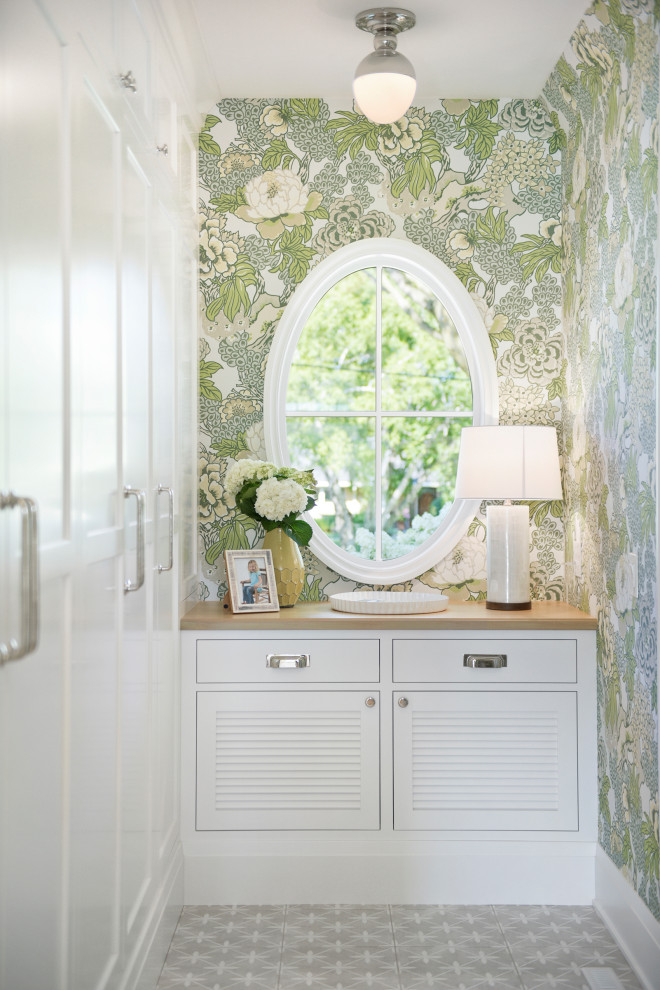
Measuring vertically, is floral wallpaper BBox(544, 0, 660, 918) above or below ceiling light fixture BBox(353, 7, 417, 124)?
below

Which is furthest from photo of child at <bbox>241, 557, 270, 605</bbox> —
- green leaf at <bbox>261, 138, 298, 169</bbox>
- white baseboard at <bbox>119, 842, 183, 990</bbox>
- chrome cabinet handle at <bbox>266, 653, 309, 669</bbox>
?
green leaf at <bbox>261, 138, 298, 169</bbox>

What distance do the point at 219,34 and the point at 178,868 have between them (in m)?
2.49

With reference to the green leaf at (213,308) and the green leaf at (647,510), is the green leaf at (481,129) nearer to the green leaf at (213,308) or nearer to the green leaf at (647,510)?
the green leaf at (213,308)

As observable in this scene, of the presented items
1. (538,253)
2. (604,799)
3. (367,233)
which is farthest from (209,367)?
(604,799)

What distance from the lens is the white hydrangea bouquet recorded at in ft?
9.82

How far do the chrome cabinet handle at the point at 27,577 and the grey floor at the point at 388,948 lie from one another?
4.79 feet

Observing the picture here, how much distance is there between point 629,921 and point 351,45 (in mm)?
2683

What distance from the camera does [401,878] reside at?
110 inches

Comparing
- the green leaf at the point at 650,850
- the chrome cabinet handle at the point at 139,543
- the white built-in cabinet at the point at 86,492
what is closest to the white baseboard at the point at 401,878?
the white built-in cabinet at the point at 86,492

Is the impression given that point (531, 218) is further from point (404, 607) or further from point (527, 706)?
point (527, 706)

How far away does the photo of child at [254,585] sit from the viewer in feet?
9.74

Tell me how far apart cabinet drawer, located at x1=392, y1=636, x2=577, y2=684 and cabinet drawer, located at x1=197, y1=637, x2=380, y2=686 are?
0.10m

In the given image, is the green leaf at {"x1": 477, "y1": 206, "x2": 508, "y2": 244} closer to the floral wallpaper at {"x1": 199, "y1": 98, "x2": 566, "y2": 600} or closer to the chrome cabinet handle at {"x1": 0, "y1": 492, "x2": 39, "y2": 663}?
the floral wallpaper at {"x1": 199, "y1": 98, "x2": 566, "y2": 600}

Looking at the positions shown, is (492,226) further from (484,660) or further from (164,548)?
(164,548)
